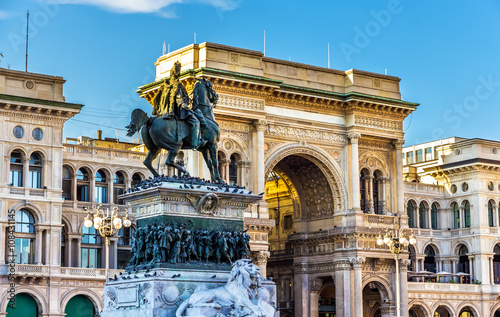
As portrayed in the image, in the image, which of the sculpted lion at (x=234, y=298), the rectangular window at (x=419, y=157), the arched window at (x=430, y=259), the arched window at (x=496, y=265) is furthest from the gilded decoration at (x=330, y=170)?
the sculpted lion at (x=234, y=298)

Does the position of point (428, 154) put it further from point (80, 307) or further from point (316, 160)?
point (80, 307)

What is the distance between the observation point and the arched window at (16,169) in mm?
59031

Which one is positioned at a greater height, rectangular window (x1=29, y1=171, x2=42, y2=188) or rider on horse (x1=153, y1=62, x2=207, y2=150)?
rectangular window (x1=29, y1=171, x2=42, y2=188)

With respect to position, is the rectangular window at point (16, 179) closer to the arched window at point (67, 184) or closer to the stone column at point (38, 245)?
the stone column at point (38, 245)

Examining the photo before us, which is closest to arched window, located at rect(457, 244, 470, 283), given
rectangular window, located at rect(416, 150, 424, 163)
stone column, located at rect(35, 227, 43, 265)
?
rectangular window, located at rect(416, 150, 424, 163)

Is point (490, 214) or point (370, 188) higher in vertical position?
point (370, 188)

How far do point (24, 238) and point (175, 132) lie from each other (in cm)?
3624

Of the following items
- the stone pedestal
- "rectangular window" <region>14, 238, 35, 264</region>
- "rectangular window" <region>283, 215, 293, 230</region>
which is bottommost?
the stone pedestal

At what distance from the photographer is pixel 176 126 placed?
24516 mm

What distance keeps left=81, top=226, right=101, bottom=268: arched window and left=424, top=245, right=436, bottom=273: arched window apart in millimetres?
29054

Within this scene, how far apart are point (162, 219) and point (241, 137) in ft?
124

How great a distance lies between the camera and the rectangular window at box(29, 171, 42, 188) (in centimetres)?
5959

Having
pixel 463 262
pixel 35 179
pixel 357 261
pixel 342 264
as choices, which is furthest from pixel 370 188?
pixel 35 179

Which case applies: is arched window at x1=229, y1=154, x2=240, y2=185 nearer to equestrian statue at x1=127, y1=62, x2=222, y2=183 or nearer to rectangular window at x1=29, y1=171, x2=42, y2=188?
rectangular window at x1=29, y1=171, x2=42, y2=188
